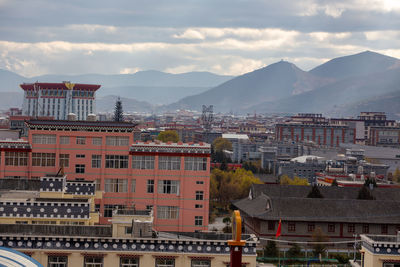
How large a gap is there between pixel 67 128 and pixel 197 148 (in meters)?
9.53

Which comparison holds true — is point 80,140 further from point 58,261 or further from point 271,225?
point 58,261

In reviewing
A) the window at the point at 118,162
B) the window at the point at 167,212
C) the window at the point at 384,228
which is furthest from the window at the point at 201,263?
the window at the point at 384,228

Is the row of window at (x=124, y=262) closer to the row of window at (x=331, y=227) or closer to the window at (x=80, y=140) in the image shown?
the window at (x=80, y=140)

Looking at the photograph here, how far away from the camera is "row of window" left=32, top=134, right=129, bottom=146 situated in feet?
166

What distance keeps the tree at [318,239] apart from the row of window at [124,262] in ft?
94.2

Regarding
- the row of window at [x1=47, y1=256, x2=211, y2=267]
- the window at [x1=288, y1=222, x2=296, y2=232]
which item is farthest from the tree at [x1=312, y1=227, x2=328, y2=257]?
the row of window at [x1=47, y1=256, x2=211, y2=267]

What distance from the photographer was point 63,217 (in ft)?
101

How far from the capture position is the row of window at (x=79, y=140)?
166 ft

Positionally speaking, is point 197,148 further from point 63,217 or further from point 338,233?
point 63,217

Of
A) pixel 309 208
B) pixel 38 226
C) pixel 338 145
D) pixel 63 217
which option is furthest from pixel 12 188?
pixel 338 145

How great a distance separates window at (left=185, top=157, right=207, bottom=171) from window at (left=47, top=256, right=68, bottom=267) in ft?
77.6

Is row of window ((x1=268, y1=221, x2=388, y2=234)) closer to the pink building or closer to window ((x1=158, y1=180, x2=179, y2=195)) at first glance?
the pink building

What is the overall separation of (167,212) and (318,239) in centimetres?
1304

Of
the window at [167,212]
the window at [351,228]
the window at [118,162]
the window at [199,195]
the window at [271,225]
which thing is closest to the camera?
the window at [167,212]
